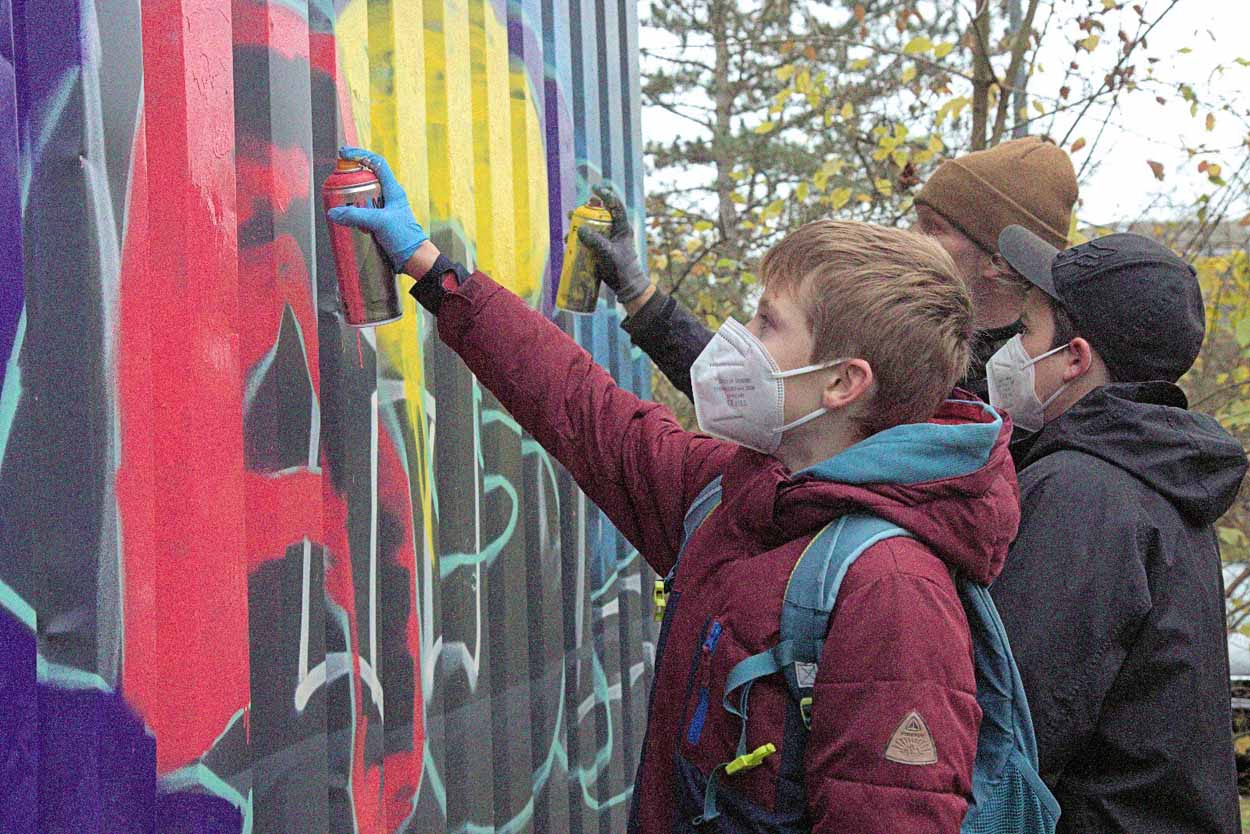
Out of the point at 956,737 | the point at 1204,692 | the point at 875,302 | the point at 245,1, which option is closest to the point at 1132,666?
the point at 1204,692

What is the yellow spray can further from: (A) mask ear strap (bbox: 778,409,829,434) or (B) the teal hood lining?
(B) the teal hood lining

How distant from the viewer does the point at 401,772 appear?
8.78 ft

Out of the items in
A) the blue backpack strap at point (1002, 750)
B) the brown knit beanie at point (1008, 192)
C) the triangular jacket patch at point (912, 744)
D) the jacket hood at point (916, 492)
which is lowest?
the blue backpack strap at point (1002, 750)

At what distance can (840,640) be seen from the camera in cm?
Answer: 182

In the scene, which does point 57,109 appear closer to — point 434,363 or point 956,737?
point 434,363

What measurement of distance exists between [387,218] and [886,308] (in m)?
0.88

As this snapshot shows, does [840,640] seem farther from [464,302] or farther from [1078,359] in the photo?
[1078,359]

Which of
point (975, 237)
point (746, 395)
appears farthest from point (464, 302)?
point (975, 237)

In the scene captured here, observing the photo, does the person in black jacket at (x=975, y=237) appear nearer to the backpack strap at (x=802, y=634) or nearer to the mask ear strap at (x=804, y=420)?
the mask ear strap at (x=804, y=420)

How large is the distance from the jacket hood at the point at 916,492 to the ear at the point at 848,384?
0.35 ft

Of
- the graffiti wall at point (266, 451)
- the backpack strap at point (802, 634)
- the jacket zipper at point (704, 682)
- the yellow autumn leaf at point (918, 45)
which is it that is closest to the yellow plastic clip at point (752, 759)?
the backpack strap at point (802, 634)

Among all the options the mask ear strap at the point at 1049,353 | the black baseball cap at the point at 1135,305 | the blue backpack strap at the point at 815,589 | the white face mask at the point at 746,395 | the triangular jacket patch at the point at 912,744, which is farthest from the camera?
the mask ear strap at the point at 1049,353

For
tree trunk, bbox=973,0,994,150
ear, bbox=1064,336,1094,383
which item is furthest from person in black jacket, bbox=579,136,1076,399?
tree trunk, bbox=973,0,994,150

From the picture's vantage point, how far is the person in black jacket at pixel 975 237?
3039mm
